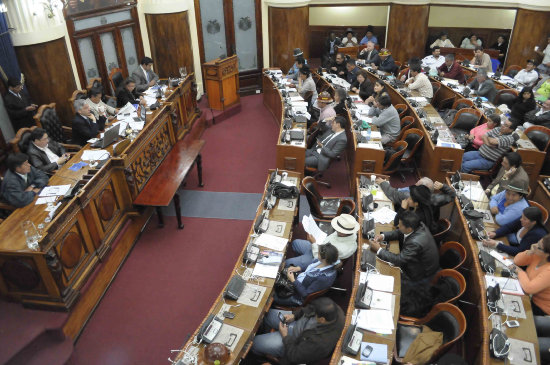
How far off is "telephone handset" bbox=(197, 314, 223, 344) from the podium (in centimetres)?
775

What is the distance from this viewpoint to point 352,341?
13.1ft

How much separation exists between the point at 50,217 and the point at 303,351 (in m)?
3.34

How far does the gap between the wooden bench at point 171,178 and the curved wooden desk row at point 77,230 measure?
15 centimetres

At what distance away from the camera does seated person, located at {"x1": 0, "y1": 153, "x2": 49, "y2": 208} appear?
17.0 ft

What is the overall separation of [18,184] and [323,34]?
14.1 metres

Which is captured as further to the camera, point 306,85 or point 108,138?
point 306,85

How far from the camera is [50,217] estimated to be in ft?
16.4

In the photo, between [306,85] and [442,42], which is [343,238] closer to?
[306,85]

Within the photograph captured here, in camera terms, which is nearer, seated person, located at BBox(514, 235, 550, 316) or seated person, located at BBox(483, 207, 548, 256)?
seated person, located at BBox(514, 235, 550, 316)

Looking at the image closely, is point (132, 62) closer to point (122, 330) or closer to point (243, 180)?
point (243, 180)

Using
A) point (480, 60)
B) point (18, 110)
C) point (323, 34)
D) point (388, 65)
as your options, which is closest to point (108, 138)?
point (18, 110)

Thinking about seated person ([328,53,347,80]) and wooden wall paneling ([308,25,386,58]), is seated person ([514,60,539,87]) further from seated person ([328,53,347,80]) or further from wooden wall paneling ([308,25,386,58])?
wooden wall paneling ([308,25,386,58])

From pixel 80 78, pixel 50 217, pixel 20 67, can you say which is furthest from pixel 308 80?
pixel 50 217

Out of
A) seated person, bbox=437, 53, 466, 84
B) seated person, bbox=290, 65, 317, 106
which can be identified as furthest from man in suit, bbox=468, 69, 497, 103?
seated person, bbox=290, 65, 317, 106
